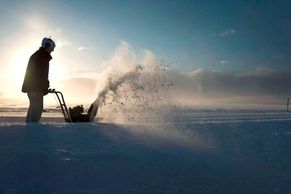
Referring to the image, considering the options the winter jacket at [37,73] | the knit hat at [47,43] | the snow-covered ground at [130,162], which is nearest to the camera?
the snow-covered ground at [130,162]

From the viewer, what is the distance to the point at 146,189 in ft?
16.0

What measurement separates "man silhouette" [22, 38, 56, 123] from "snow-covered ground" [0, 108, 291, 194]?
2.56 m

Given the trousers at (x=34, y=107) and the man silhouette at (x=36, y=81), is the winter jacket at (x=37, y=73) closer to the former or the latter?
the man silhouette at (x=36, y=81)

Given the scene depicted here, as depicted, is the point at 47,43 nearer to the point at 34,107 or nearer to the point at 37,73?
the point at 37,73

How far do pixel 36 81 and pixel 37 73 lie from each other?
217 millimetres

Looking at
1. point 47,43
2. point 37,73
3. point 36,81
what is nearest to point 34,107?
point 36,81

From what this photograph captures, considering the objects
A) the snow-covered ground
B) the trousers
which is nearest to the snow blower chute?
the trousers

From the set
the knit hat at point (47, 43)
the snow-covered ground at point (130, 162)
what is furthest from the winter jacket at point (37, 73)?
the snow-covered ground at point (130, 162)

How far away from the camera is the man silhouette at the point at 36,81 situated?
989 centimetres

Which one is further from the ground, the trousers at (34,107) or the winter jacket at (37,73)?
the winter jacket at (37,73)

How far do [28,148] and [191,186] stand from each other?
2.45 meters

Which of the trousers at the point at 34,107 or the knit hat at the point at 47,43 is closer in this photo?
the trousers at the point at 34,107

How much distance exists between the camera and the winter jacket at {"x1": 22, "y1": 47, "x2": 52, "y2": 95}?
389 inches

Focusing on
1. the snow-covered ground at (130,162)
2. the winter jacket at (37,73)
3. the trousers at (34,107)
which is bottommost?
the snow-covered ground at (130,162)
